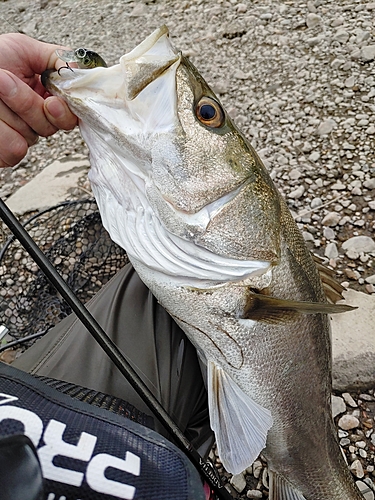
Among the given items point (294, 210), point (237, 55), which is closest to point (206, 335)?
point (294, 210)

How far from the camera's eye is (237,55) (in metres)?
4.43

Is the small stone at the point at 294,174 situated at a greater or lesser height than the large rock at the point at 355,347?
greater

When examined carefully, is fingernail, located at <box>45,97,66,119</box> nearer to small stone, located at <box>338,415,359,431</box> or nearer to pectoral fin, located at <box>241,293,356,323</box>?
pectoral fin, located at <box>241,293,356,323</box>

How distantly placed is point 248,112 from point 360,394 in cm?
242

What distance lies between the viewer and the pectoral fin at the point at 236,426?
1554 millimetres

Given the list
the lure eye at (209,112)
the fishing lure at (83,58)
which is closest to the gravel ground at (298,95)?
the lure eye at (209,112)

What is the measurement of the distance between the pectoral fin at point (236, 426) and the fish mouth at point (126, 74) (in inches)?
35.4

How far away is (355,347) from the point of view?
2.33 m

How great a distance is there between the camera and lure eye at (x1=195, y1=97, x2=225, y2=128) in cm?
140

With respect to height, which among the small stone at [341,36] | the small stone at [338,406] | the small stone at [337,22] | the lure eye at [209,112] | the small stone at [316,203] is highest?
the lure eye at [209,112]

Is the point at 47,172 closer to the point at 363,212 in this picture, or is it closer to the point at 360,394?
the point at 363,212

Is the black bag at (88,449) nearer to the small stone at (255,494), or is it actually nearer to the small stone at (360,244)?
the small stone at (255,494)

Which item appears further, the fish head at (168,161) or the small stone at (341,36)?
the small stone at (341,36)

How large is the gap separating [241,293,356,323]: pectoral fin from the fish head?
99 millimetres
